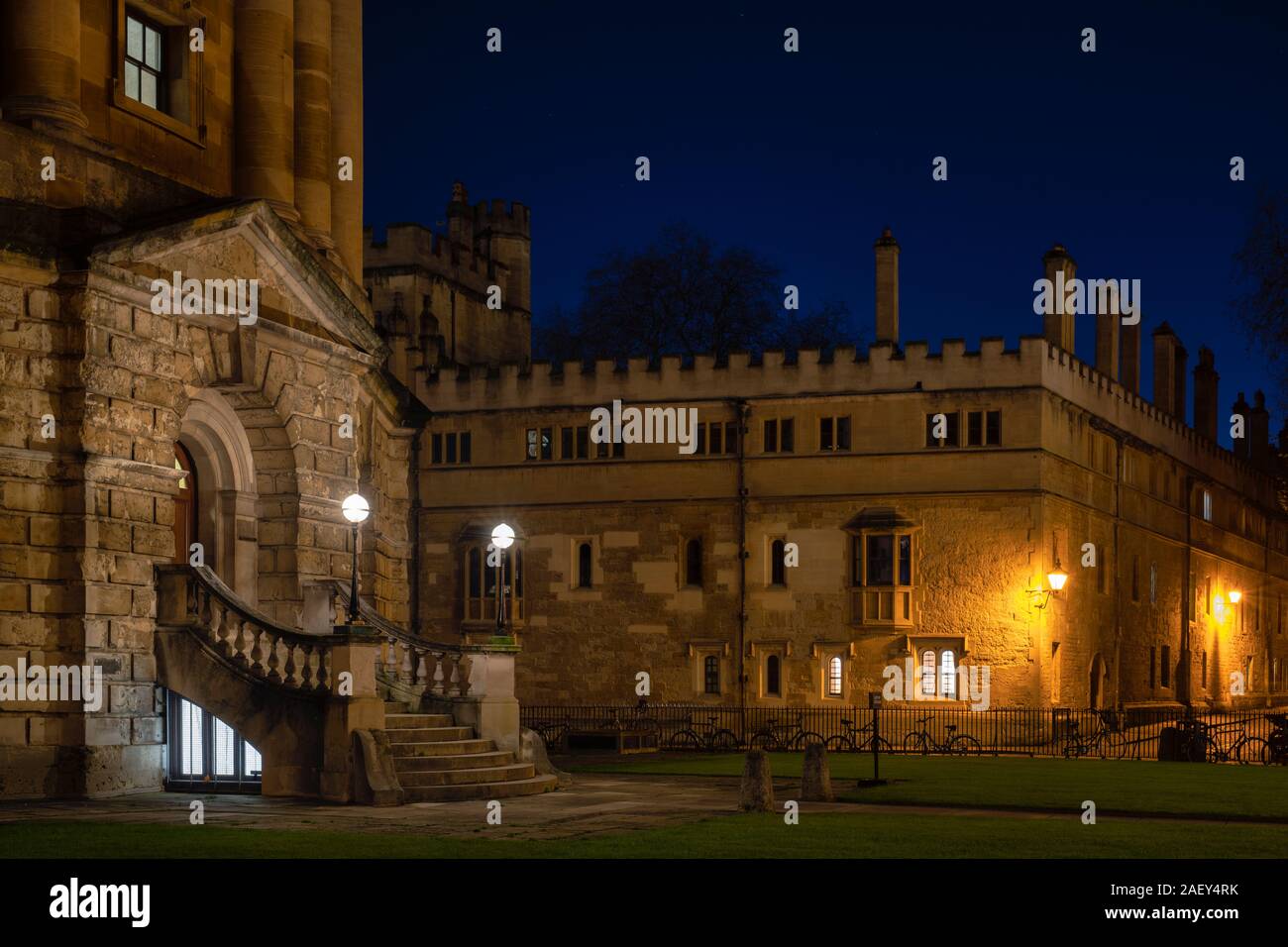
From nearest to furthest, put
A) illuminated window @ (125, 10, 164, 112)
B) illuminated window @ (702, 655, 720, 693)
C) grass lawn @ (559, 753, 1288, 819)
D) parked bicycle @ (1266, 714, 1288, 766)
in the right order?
1. grass lawn @ (559, 753, 1288, 819)
2. illuminated window @ (125, 10, 164, 112)
3. parked bicycle @ (1266, 714, 1288, 766)
4. illuminated window @ (702, 655, 720, 693)

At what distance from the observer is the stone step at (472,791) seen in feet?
75.6

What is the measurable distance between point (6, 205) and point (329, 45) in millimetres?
10102

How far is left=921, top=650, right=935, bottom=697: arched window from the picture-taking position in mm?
50594

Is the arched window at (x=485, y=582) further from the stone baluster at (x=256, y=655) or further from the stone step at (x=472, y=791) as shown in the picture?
the stone baluster at (x=256, y=655)

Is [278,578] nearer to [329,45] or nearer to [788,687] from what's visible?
[329,45]

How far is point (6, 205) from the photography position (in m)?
22.8

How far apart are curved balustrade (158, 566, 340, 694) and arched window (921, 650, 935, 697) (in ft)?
94.9

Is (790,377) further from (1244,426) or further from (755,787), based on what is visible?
(1244,426)

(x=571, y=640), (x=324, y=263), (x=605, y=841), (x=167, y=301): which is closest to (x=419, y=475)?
(x=571, y=640)

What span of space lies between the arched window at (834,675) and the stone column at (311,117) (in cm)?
2497

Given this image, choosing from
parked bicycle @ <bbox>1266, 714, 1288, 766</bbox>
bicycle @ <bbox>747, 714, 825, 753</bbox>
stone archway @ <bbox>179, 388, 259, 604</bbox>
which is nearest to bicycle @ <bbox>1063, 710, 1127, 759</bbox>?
parked bicycle @ <bbox>1266, 714, 1288, 766</bbox>

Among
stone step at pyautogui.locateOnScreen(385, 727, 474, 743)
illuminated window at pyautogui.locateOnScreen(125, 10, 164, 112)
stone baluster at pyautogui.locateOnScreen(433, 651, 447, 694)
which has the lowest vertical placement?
stone step at pyautogui.locateOnScreen(385, 727, 474, 743)

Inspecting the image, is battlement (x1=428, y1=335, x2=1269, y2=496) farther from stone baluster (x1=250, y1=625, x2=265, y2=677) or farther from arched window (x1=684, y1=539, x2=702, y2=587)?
stone baluster (x1=250, y1=625, x2=265, y2=677)
